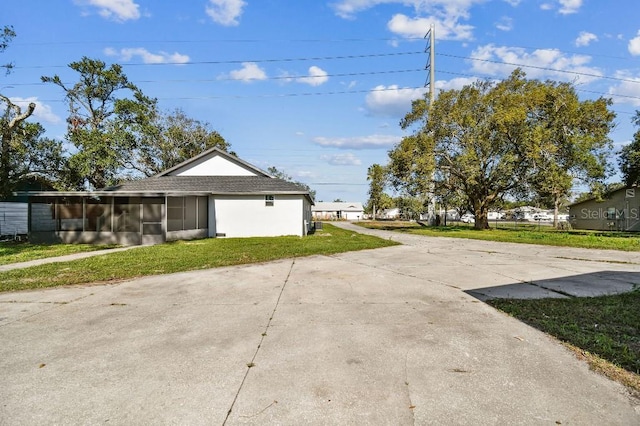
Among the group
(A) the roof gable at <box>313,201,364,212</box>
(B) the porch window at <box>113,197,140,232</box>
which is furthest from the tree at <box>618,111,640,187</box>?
(A) the roof gable at <box>313,201,364,212</box>

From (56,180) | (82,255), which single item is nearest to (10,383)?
(82,255)

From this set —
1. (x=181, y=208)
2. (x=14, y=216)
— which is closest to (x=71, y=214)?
(x=181, y=208)

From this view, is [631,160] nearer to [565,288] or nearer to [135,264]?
[565,288]

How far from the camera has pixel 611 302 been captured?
557 cm

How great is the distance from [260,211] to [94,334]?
14738mm

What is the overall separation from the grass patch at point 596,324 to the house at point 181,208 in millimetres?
14062

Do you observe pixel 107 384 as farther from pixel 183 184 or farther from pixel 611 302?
pixel 183 184

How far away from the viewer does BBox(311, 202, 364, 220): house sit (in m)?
84.4

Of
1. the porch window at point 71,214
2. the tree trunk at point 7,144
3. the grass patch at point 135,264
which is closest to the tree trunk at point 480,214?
the grass patch at point 135,264

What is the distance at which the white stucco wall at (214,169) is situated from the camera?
2159 centimetres

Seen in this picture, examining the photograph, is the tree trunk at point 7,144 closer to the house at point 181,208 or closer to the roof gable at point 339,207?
the house at point 181,208

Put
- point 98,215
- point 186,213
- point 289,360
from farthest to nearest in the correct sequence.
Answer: point 186,213 < point 98,215 < point 289,360

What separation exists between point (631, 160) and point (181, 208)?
28948 millimetres

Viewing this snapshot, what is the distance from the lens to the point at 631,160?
2322cm
